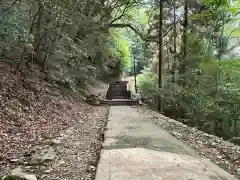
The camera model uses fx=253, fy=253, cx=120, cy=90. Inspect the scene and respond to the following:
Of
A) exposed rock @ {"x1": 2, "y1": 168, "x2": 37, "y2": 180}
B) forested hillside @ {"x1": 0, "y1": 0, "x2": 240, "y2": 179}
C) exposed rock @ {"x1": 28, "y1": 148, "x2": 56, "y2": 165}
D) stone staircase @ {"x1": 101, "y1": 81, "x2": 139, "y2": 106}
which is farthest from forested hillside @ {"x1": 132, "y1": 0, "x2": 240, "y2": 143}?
exposed rock @ {"x1": 2, "y1": 168, "x2": 37, "y2": 180}

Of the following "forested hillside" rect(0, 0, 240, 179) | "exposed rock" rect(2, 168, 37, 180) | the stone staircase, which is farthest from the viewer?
the stone staircase

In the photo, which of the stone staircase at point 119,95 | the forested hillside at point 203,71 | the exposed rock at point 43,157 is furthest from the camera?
the stone staircase at point 119,95

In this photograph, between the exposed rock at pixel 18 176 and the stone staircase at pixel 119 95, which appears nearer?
the exposed rock at pixel 18 176

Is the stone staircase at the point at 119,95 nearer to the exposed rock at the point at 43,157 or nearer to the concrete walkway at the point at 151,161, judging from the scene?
the concrete walkway at the point at 151,161

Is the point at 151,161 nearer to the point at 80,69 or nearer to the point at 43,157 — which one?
the point at 43,157

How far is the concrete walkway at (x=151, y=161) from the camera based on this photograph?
366cm

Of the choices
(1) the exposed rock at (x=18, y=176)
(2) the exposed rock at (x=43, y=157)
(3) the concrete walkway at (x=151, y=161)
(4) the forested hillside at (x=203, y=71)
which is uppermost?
(4) the forested hillside at (x=203, y=71)

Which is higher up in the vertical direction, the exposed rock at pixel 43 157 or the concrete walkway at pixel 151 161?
the exposed rock at pixel 43 157

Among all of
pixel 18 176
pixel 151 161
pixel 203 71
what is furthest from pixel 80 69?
pixel 18 176

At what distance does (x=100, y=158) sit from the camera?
4.37 meters

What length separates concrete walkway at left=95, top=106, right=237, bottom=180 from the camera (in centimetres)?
366

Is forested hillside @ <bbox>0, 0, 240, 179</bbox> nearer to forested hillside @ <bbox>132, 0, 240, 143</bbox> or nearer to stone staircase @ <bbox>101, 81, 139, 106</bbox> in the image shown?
forested hillside @ <bbox>132, 0, 240, 143</bbox>

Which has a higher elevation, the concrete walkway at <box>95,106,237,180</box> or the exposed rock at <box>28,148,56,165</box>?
the exposed rock at <box>28,148,56,165</box>

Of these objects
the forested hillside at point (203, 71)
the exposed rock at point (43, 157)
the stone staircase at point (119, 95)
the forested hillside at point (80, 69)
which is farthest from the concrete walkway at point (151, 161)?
the stone staircase at point (119, 95)
